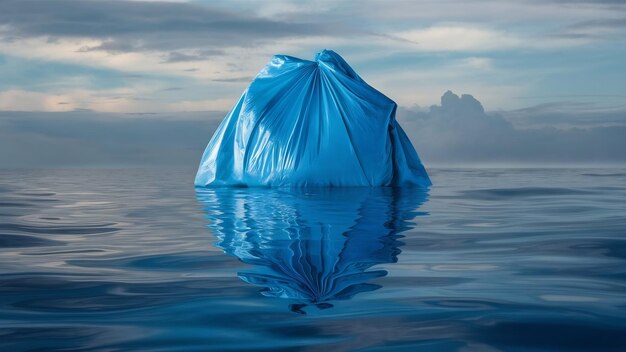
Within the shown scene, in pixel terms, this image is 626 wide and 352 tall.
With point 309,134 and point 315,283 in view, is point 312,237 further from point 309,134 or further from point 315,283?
point 309,134

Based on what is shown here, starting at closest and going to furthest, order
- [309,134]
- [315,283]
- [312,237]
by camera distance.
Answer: [315,283], [312,237], [309,134]

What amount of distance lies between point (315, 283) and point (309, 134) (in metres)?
5.91

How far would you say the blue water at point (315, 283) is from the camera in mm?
1740

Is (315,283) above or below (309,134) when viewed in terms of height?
below

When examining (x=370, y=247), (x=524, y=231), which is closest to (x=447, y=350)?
(x=370, y=247)

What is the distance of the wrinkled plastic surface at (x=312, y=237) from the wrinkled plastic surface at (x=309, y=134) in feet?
2.67

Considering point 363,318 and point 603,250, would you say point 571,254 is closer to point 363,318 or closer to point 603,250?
point 603,250

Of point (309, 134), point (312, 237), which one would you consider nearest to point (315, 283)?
point (312, 237)

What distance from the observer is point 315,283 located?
92.9 inches

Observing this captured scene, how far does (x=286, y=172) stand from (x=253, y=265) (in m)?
5.38

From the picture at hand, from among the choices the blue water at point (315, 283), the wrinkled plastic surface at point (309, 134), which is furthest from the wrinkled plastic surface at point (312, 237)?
the wrinkled plastic surface at point (309, 134)

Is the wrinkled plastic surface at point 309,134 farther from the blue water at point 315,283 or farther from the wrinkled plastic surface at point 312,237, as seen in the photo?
the blue water at point 315,283

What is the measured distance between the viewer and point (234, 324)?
6.07 feet

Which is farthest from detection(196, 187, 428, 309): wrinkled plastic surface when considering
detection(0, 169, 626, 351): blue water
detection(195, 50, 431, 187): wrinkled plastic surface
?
detection(195, 50, 431, 187): wrinkled plastic surface
